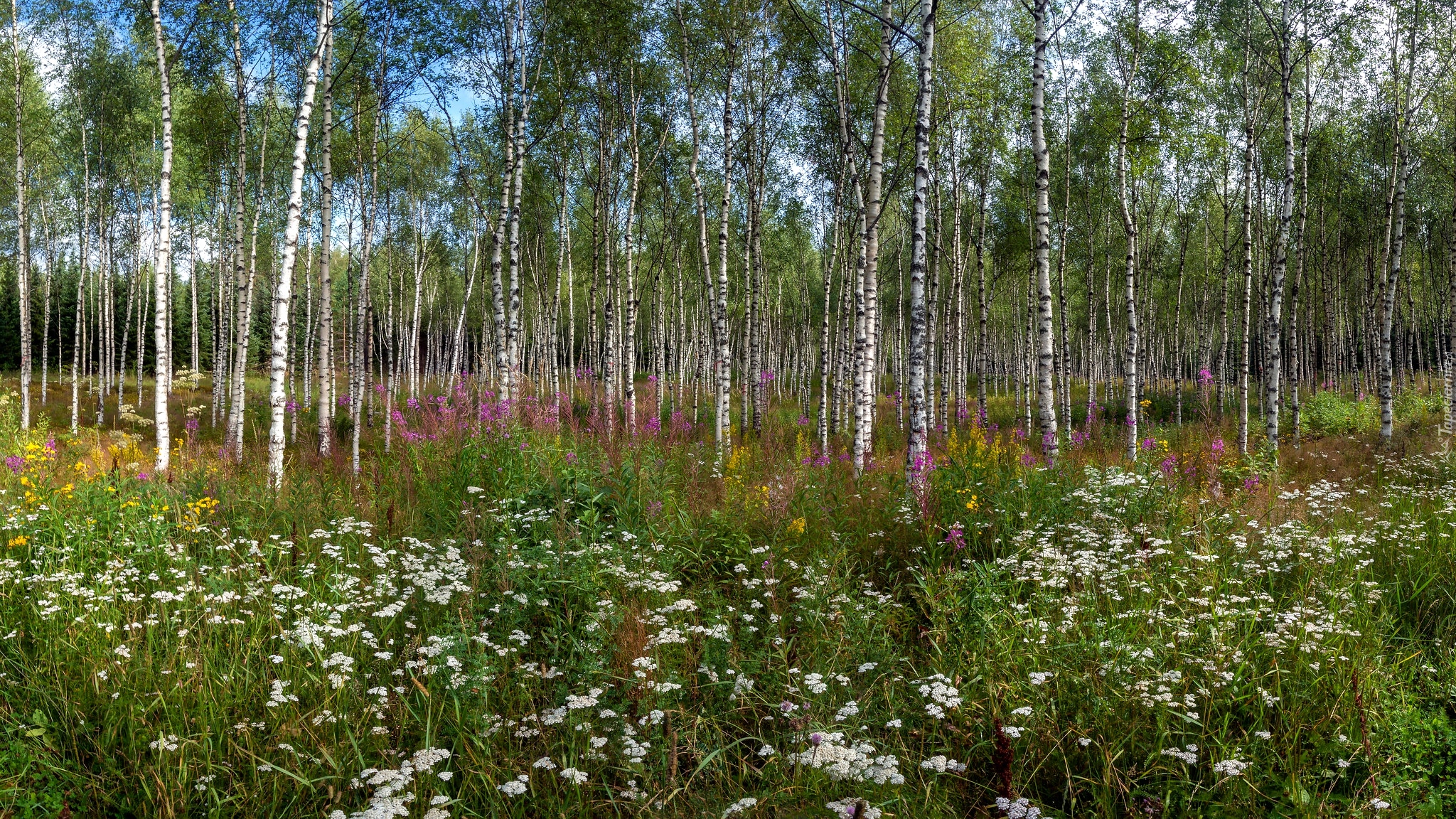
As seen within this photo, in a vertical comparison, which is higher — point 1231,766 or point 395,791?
point 1231,766

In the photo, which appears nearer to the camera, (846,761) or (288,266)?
(846,761)

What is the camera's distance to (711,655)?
3924mm

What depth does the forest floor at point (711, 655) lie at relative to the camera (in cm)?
289

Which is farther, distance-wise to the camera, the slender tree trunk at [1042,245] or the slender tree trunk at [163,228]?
the slender tree trunk at [163,228]

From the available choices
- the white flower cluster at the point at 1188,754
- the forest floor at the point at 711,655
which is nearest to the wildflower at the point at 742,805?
the forest floor at the point at 711,655

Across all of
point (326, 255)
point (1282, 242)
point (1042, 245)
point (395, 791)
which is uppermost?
point (1282, 242)

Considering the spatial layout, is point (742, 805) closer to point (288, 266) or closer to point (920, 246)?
point (920, 246)

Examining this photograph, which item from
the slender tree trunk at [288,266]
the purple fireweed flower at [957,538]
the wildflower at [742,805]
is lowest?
the wildflower at [742,805]

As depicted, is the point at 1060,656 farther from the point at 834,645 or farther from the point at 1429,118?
the point at 1429,118

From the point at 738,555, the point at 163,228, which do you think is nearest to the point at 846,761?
the point at 738,555

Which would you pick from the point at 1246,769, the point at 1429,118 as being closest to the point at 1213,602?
the point at 1246,769

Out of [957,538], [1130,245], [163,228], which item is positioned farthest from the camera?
[1130,245]

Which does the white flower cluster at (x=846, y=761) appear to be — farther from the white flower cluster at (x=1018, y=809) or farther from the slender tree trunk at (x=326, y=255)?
the slender tree trunk at (x=326, y=255)

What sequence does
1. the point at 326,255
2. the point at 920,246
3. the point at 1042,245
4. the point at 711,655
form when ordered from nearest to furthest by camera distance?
the point at 711,655 → the point at 920,246 → the point at 1042,245 → the point at 326,255
